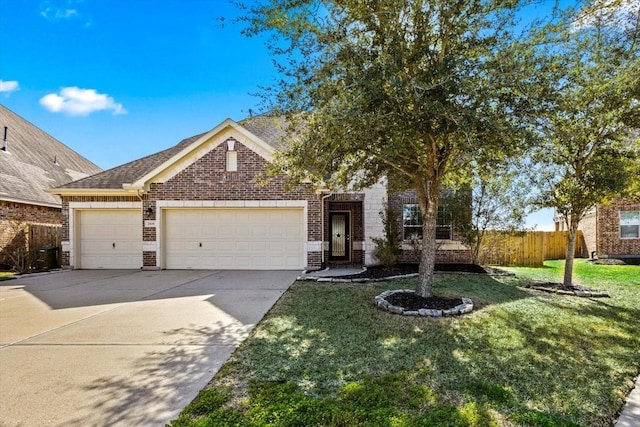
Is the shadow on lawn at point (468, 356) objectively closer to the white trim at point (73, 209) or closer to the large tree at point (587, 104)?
the large tree at point (587, 104)

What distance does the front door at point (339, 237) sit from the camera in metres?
15.2

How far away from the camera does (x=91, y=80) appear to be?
15164 millimetres

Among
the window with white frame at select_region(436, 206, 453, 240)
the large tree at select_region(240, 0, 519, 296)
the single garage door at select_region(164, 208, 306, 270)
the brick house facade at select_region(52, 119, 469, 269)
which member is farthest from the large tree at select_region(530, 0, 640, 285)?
the single garage door at select_region(164, 208, 306, 270)

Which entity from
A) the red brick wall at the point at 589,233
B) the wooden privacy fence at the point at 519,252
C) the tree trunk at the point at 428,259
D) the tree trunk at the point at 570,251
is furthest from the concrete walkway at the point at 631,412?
the red brick wall at the point at 589,233

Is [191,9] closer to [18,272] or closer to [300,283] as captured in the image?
[300,283]

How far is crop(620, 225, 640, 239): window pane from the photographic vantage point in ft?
61.7

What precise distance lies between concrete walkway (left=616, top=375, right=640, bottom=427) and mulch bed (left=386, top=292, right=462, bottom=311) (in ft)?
10.7

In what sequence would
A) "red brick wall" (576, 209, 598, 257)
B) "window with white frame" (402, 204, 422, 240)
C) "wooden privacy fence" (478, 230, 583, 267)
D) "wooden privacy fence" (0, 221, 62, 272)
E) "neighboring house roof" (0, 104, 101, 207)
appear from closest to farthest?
"wooden privacy fence" (0, 221, 62, 272)
"window with white frame" (402, 204, 422, 240)
"neighboring house roof" (0, 104, 101, 207)
"wooden privacy fence" (478, 230, 583, 267)
"red brick wall" (576, 209, 598, 257)

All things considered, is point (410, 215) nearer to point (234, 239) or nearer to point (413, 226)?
point (413, 226)

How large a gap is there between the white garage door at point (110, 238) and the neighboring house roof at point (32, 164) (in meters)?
2.14

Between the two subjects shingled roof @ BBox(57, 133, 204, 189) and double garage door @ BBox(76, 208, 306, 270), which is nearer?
double garage door @ BBox(76, 208, 306, 270)

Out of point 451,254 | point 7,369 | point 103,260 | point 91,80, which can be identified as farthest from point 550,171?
point 91,80

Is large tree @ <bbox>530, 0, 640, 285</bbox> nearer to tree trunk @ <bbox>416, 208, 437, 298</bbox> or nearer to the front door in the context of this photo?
tree trunk @ <bbox>416, 208, 437, 298</bbox>

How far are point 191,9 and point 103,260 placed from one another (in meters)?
9.11
